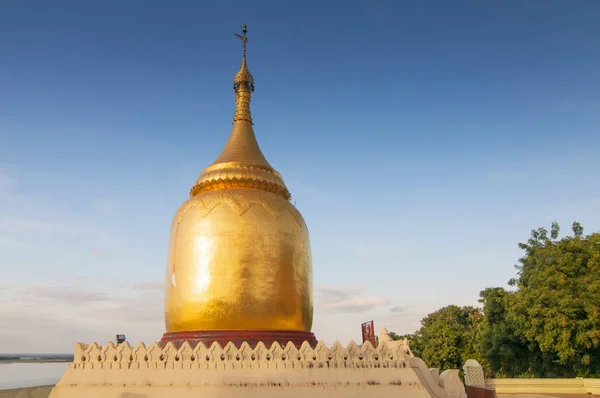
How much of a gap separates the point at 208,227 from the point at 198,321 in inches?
117

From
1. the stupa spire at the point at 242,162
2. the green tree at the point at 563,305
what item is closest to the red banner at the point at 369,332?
the stupa spire at the point at 242,162

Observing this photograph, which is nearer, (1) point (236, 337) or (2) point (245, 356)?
(2) point (245, 356)

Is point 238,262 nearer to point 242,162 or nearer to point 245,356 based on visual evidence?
point 245,356

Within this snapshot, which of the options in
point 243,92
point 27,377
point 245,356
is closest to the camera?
point 245,356

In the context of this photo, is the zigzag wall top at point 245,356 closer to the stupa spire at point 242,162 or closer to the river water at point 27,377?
the stupa spire at point 242,162

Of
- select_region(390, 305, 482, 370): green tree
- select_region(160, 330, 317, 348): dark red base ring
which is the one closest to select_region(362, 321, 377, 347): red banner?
select_region(160, 330, 317, 348): dark red base ring

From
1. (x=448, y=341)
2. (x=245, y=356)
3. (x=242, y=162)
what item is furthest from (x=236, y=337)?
(x=448, y=341)

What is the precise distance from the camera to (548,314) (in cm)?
2281

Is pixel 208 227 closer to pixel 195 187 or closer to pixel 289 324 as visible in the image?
pixel 195 187

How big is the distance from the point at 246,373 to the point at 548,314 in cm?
1785

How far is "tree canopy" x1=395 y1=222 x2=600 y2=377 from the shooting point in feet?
73.2

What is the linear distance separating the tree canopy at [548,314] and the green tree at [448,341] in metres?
7.15

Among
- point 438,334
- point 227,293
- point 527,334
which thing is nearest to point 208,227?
point 227,293

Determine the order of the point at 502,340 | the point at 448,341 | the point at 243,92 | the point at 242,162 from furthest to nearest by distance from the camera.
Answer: the point at 448,341 < the point at 502,340 < the point at 243,92 < the point at 242,162
